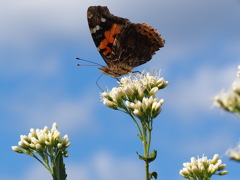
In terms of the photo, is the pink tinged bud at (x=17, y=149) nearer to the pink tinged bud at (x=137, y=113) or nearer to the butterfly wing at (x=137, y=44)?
the pink tinged bud at (x=137, y=113)

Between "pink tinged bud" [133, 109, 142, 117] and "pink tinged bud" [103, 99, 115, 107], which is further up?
"pink tinged bud" [103, 99, 115, 107]

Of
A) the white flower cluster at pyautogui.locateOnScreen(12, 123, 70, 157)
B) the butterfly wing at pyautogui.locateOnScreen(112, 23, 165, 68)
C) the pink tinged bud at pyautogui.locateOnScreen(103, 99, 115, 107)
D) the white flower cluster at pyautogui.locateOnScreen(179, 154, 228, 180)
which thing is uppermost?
the butterfly wing at pyautogui.locateOnScreen(112, 23, 165, 68)

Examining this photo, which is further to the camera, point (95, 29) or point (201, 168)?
point (95, 29)

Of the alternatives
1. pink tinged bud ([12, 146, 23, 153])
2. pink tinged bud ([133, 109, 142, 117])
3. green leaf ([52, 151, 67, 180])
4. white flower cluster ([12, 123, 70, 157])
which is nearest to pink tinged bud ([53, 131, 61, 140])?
Answer: white flower cluster ([12, 123, 70, 157])

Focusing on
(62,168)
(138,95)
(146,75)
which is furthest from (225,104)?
(146,75)

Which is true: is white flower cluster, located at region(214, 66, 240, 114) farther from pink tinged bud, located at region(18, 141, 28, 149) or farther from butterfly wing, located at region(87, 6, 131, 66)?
butterfly wing, located at region(87, 6, 131, 66)

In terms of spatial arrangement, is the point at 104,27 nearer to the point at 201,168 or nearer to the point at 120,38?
the point at 120,38

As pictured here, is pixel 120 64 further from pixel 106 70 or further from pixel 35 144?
pixel 35 144

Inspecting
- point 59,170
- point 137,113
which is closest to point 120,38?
point 137,113
